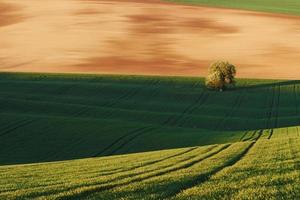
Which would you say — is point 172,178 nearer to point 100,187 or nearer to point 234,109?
point 100,187

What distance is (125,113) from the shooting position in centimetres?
6700

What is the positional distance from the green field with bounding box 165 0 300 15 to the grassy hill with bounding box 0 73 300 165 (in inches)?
3322

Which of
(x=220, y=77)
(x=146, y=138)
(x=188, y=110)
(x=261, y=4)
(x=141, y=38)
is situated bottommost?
(x=188, y=110)

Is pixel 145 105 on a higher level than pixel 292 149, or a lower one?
lower

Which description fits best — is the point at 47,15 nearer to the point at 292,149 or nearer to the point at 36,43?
the point at 36,43

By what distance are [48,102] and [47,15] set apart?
288ft

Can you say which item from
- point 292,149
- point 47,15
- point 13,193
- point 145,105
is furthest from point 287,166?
point 47,15

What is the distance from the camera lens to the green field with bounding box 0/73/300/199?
2106 cm

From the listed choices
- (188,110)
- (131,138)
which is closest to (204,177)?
(131,138)

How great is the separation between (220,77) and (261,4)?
344 feet

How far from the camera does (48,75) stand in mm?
92000

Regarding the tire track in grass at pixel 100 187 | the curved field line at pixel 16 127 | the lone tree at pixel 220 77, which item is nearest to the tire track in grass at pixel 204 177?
the tire track in grass at pixel 100 187

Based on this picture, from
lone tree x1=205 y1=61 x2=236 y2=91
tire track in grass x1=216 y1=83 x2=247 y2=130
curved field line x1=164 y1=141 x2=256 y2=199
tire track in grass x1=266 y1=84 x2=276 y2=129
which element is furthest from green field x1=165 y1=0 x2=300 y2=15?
curved field line x1=164 y1=141 x2=256 y2=199

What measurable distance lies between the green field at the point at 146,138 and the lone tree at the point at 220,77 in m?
2.03
